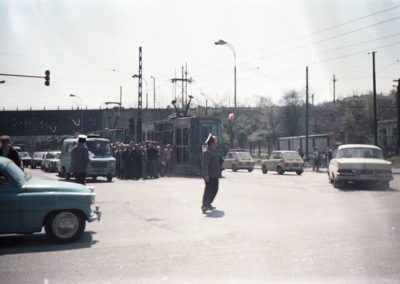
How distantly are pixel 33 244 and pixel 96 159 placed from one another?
16919 millimetres

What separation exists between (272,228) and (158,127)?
2257 centimetres

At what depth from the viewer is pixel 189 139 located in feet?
90.6

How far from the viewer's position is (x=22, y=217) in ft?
26.8

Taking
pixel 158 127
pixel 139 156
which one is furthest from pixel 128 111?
pixel 139 156

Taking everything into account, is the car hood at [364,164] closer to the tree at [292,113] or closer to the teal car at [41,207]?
the teal car at [41,207]

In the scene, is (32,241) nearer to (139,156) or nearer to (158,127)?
(139,156)

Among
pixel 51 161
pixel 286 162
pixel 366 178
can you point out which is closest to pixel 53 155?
pixel 51 161

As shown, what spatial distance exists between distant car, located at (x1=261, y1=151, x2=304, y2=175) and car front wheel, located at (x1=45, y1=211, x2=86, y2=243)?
2329 centimetres

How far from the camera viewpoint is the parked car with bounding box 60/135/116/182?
986 inches

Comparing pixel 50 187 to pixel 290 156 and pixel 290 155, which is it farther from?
pixel 290 155

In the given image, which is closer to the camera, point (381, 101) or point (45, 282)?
point (45, 282)

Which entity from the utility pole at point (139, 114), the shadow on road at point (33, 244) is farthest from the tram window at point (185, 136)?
the shadow on road at point (33, 244)

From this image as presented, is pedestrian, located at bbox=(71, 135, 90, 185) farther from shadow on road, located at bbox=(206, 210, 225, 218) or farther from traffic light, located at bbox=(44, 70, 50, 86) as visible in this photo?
traffic light, located at bbox=(44, 70, 50, 86)

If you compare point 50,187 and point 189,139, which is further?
point 189,139
